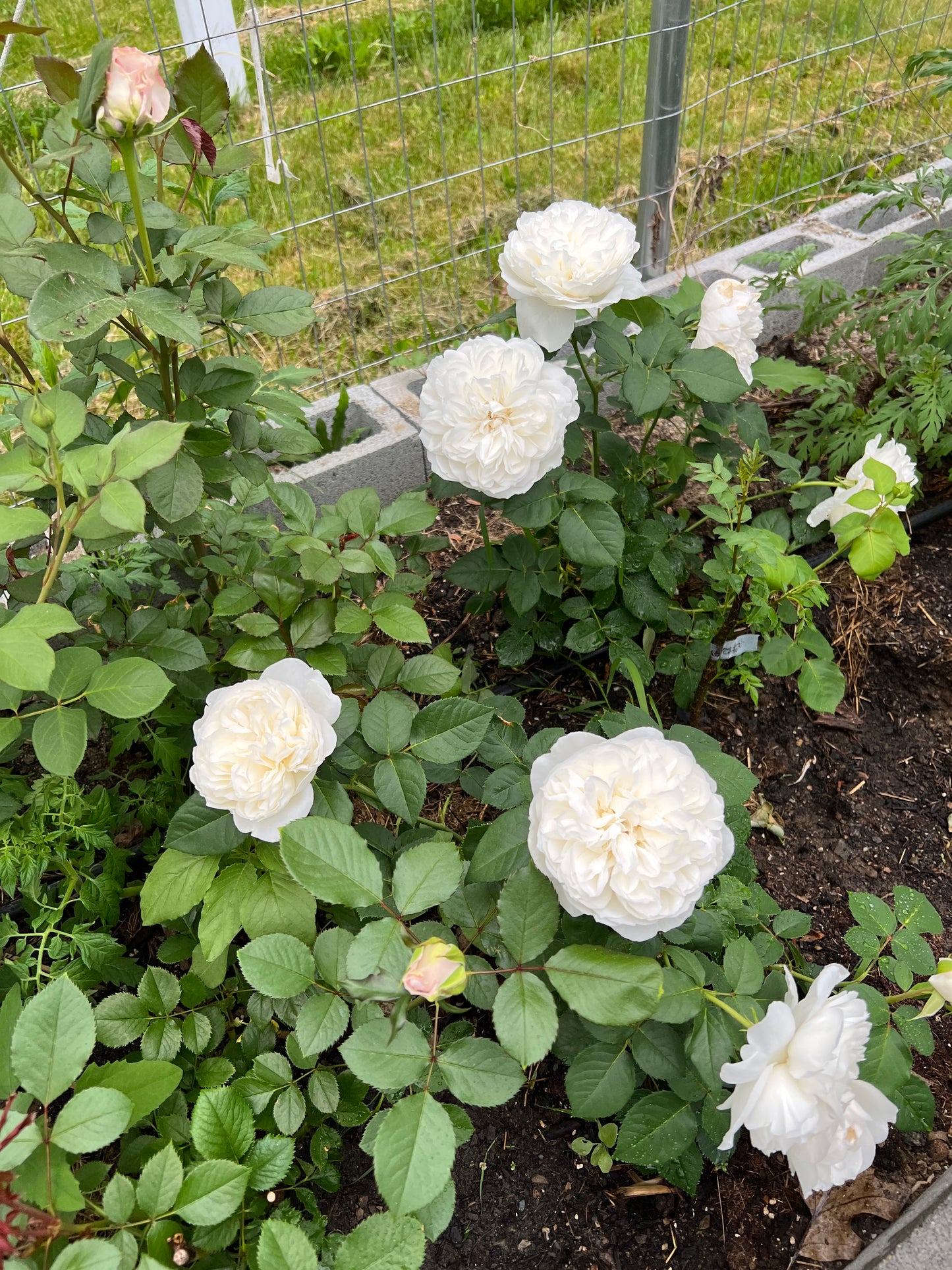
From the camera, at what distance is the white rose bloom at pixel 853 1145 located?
956 millimetres

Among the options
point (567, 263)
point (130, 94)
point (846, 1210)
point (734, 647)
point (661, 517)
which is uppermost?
point (130, 94)

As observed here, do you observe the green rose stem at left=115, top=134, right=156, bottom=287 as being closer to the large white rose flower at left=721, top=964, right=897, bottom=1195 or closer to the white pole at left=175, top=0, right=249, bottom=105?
the large white rose flower at left=721, top=964, right=897, bottom=1195

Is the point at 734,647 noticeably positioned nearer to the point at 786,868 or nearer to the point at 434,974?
the point at 786,868

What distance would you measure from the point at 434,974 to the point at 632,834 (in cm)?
25

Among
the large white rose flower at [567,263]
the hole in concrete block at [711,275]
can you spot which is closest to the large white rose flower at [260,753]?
the large white rose flower at [567,263]

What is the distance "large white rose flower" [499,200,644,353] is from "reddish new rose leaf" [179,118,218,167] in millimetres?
434

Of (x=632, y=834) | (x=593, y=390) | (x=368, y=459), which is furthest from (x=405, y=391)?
(x=632, y=834)

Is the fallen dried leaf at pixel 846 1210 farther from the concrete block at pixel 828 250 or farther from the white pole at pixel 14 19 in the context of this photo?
the concrete block at pixel 828 250

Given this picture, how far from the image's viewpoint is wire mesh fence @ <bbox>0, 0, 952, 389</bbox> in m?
2.72

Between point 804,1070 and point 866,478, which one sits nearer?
point 804,1070

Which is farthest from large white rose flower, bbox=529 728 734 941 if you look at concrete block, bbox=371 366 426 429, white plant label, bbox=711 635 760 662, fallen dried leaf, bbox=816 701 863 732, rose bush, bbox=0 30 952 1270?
concrete block, bbox=371 366 426 429

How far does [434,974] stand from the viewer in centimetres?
78

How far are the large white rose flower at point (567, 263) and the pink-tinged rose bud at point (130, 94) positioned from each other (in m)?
0.54

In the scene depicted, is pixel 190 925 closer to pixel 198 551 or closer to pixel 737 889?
pixel 198 551
